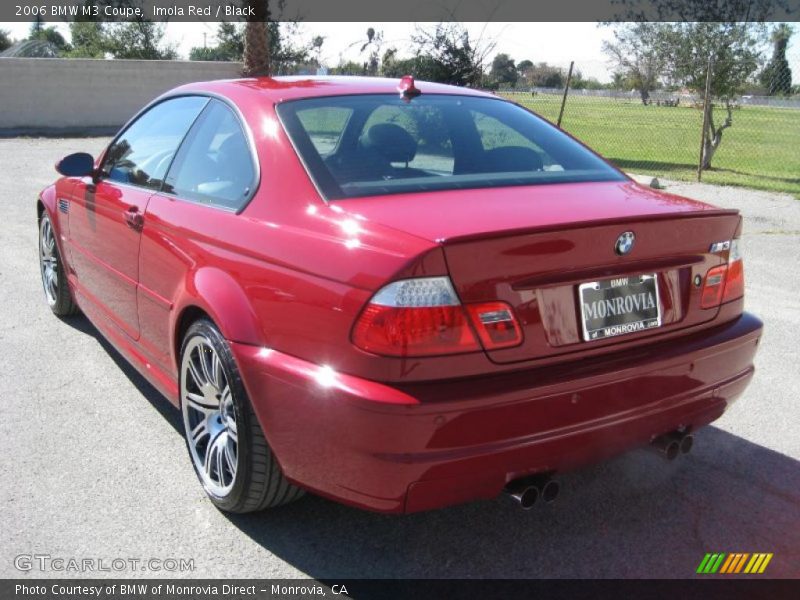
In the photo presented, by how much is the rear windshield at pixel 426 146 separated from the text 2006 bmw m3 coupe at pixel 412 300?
13mm

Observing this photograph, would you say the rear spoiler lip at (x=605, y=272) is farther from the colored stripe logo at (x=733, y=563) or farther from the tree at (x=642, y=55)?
the tree at (x=642, y=55)

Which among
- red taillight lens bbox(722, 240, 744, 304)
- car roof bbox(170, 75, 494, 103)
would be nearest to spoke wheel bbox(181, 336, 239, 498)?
car roof bbox(170, 75, 494, 103)

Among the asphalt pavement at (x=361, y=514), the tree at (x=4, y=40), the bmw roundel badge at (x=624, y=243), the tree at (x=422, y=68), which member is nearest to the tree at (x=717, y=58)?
the tree at (x=422, y=68)

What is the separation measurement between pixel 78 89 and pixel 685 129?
741 inches

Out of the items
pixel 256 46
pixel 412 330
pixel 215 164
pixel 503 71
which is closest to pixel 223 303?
Answer: pixel 215 164

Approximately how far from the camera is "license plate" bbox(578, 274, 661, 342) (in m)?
2.57

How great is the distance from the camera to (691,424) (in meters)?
2.94

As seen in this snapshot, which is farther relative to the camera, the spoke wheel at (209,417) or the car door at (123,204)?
the car door at (123,204)

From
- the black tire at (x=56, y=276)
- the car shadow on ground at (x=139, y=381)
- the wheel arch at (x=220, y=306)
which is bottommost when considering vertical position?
the car shadow on ground at (x=139, y=381)

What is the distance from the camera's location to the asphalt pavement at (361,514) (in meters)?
2.83

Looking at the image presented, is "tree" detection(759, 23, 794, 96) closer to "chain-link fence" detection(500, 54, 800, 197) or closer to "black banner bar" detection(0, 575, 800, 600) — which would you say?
"chain-link fence" detection(500, 54, 800, 197)

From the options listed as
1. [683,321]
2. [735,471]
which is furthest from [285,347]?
[735,471]

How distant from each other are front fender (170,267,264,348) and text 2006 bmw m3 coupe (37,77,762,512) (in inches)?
0.4

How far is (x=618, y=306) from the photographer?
2.64 meters
